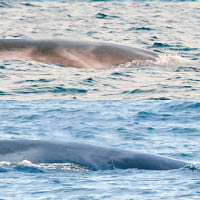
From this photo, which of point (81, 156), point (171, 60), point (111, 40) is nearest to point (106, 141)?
point (171, 60)

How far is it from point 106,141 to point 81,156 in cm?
657

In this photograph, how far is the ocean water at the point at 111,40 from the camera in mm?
17344

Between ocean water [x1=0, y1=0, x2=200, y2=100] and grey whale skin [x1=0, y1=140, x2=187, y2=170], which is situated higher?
ocean water [x1=0, y1=0, x2=200, y2=100]

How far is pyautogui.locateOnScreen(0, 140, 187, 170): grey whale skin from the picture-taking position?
39.7 feet

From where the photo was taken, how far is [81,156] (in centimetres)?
1225

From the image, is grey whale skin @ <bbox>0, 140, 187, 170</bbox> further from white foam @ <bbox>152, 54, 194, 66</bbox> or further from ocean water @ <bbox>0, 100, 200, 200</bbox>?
white foam @ <bbox>152, 54, 194, 66</bbox>

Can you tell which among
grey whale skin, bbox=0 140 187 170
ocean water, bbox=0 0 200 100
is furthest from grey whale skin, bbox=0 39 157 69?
grey whale skin, bbox=0 140 187 170

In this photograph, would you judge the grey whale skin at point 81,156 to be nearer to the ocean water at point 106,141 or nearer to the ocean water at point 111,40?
the ocean water at point 106,141

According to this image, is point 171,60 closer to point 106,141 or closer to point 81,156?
point 106,141

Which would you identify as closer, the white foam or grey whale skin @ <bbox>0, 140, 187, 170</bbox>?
grey whale skin @ <bbox>0, 140, 187, 170</bbox>

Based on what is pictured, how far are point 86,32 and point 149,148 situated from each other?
14.3m

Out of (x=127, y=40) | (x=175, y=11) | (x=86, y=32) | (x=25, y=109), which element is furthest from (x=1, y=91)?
(x=175, y=11)

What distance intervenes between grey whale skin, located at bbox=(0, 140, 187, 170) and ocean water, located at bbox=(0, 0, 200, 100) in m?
4.46

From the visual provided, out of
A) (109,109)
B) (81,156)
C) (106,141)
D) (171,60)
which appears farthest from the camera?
(109,109)
